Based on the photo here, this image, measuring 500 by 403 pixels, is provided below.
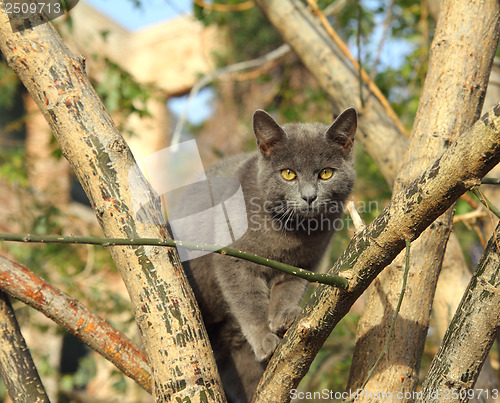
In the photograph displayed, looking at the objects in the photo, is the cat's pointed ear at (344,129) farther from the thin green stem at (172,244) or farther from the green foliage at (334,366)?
the green foliage at (334,366)

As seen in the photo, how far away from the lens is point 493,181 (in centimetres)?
114

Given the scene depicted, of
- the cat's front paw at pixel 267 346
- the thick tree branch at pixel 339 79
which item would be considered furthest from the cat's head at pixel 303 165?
the cat's front paw at pixel 267 346

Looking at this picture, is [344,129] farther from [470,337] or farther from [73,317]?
[73,317]

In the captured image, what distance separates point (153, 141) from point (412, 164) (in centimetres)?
722

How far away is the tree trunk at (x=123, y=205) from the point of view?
1254 mm

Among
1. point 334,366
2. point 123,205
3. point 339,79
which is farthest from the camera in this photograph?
point 334,366

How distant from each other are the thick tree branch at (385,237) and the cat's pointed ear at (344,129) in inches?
32.5

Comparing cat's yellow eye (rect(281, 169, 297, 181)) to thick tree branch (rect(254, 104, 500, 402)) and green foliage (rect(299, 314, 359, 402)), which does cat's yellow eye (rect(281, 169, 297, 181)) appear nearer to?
thick tree branch (rect(254, 104, 500, 402))

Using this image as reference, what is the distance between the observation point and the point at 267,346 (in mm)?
1677

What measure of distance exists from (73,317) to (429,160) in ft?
3.96

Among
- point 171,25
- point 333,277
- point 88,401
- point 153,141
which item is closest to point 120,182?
point 333,277

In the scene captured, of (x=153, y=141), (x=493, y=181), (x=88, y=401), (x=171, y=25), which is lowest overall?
(x=88, y=401)

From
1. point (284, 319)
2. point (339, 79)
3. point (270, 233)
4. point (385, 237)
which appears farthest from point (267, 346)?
point (339, 79)

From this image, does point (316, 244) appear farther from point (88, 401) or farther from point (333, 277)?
point (88, 401)
